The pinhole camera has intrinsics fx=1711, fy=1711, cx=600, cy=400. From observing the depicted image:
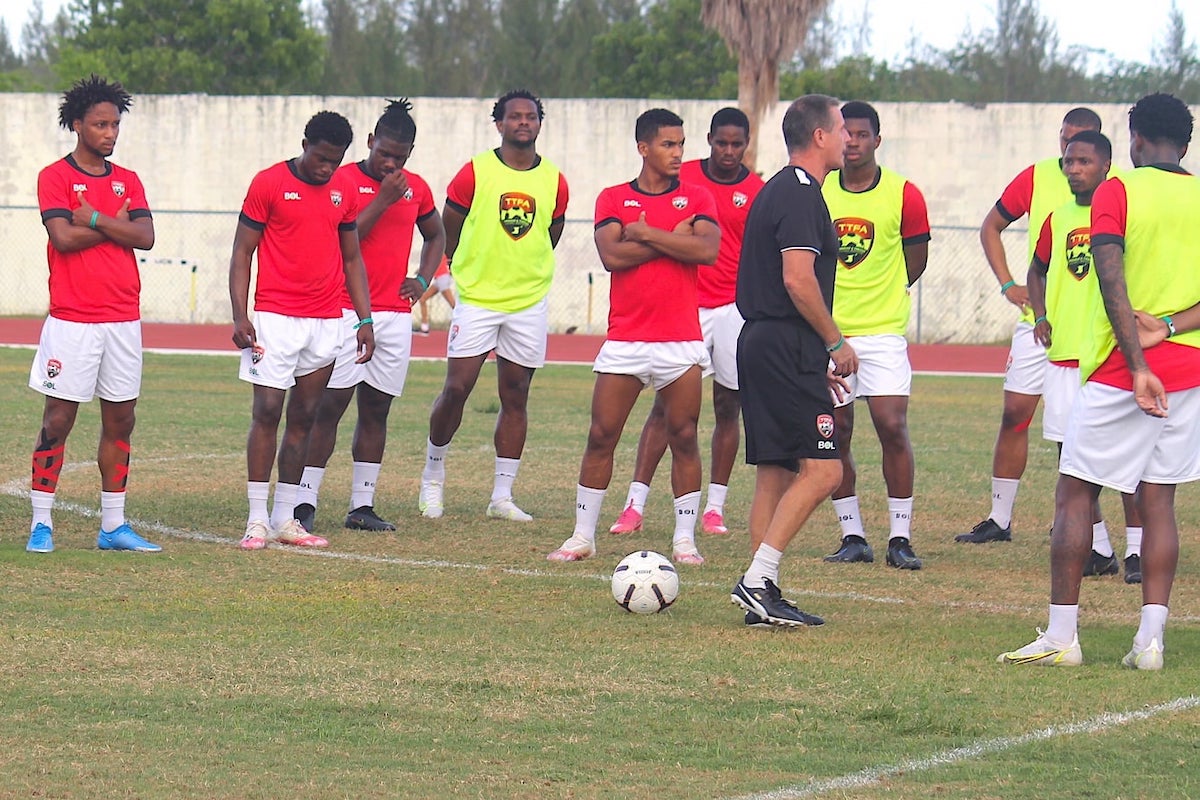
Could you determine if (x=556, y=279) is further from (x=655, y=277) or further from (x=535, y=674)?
(x=535, y=674)

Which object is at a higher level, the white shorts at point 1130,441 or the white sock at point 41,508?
the white shorts at point 1130,441

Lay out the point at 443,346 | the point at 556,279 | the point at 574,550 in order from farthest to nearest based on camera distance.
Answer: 1. the point at 556,279
2. the point at 443,346
3. the point at 574,550

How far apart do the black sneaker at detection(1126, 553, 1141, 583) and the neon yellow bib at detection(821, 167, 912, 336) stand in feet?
5.88

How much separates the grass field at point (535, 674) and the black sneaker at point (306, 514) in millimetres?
190

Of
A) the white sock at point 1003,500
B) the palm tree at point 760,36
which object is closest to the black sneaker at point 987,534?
the white sock at point 1003,500

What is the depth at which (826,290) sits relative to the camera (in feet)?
25.1

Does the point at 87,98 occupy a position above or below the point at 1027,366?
above

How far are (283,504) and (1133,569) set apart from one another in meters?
4.67

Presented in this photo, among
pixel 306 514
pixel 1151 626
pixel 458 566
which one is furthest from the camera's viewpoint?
pixel 306 514

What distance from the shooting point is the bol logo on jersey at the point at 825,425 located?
750 centimetres

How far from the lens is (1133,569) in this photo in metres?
9.07

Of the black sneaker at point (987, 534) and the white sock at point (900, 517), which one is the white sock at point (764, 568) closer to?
the white sock at point (900, 517)

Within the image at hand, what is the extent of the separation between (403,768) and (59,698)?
4.86 ft

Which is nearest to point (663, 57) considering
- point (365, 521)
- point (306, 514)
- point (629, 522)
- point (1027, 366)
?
point (1027, 366)
